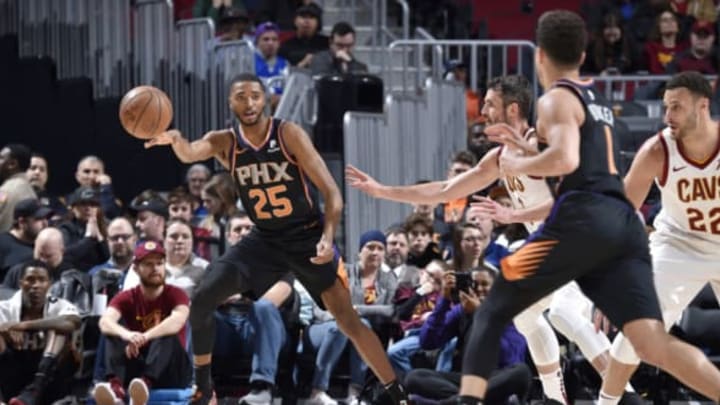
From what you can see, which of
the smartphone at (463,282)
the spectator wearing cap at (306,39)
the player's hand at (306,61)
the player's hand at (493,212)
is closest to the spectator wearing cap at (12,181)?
the player's hand at (306,61)

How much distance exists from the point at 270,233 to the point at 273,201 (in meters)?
0.20

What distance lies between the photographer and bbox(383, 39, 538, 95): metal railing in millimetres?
16500

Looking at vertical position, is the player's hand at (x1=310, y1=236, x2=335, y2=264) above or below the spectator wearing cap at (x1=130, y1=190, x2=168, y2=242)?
above

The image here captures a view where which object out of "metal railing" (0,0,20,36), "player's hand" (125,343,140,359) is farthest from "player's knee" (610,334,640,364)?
"metal railing" (0,0,20,36)

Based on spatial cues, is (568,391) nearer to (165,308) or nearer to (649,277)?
(165,308)

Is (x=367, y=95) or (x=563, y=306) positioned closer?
(x=563, y=306)

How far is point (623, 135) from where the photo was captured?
15883 millimetres

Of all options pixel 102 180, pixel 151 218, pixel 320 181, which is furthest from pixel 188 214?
pixel 320 181

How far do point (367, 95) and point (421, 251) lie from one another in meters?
2.09

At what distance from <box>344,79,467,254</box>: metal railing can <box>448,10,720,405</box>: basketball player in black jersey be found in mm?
6355

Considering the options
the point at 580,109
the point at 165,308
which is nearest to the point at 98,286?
the point at 165,308

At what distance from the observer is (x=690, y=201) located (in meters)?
9.77

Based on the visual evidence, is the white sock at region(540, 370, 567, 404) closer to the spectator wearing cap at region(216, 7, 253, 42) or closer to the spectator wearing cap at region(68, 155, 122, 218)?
the spectator wearing cap at region(68, 155, 122, 218)

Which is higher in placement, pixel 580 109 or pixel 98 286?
pixel 580 109
